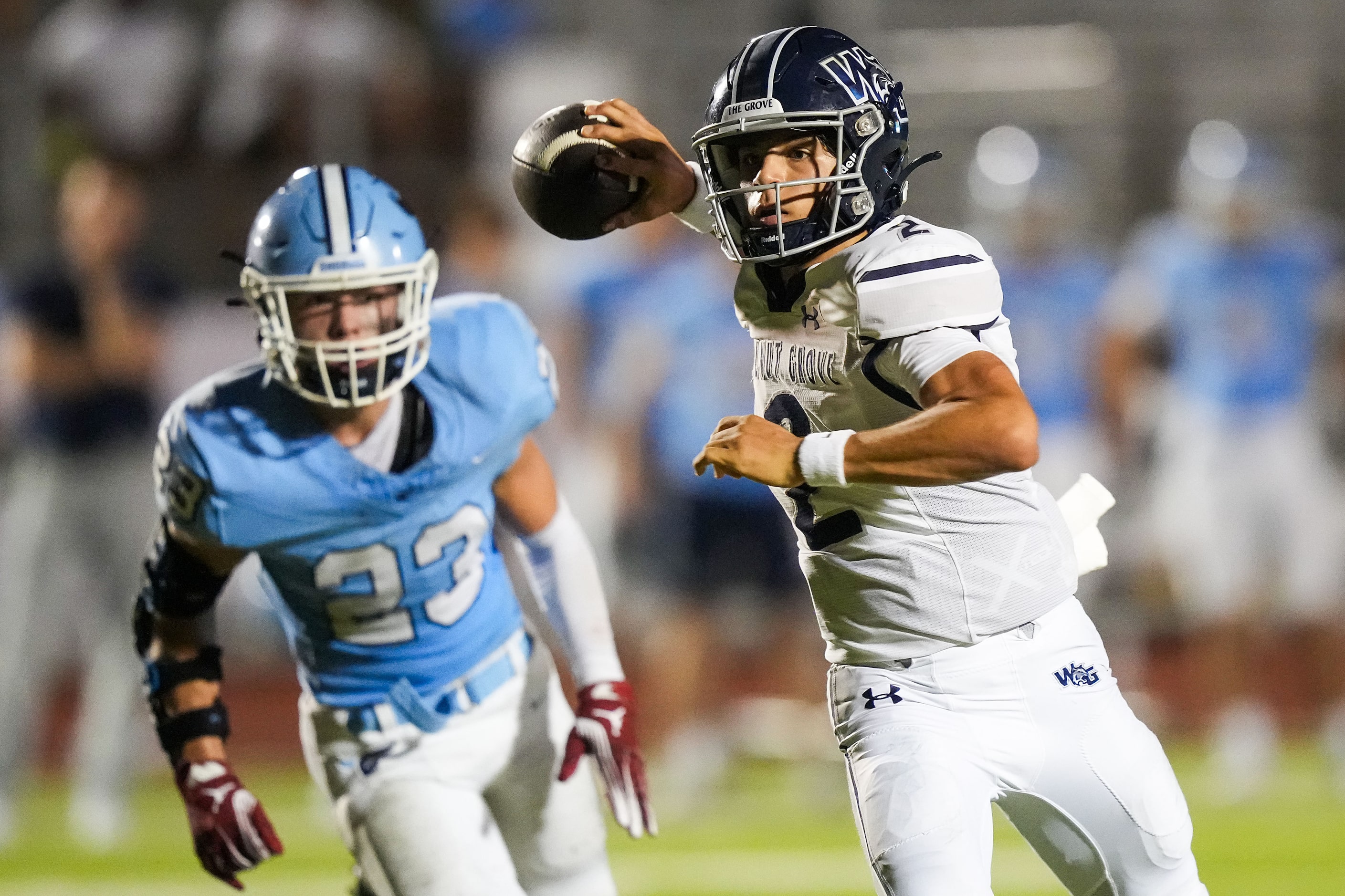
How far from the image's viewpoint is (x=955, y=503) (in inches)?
98.6

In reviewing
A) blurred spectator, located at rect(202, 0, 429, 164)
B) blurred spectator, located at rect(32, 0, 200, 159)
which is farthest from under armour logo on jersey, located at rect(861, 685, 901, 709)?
blurred spectator, located at rect(32, 0, 200, 159)

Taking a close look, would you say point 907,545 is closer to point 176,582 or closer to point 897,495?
point 897,495

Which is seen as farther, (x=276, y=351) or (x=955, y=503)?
(x=276, y=351)

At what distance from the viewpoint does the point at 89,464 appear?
558cm

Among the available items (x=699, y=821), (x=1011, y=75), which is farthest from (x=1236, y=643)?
(x=1011, y=75)

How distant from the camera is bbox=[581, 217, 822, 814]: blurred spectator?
602 centimetres

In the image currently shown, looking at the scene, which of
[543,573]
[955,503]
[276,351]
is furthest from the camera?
[543,573]

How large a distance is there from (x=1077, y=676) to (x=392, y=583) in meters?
1.06

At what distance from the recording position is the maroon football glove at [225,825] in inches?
104

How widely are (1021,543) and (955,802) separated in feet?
1.32

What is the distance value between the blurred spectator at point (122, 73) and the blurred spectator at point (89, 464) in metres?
2.17

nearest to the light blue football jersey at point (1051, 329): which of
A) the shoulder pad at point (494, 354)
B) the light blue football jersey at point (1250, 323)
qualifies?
the light blue football jersey at point (1250, 323)

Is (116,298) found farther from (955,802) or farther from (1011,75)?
(1011,75)

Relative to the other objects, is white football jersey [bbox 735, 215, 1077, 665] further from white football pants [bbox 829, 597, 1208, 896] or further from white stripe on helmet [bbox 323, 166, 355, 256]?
white stripe on helmet [bbox 323, 166, 355, 256]
